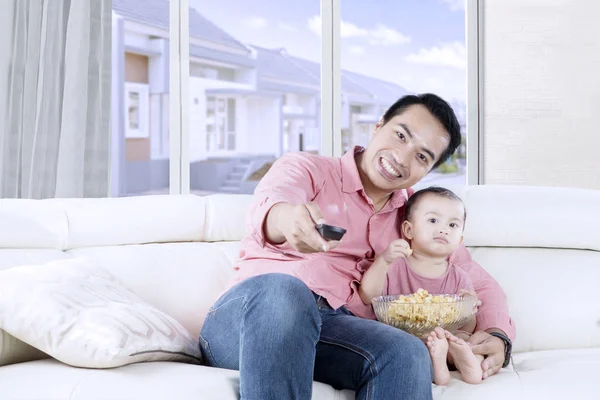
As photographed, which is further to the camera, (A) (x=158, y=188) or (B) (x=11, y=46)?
(A) (x=158, y=188)

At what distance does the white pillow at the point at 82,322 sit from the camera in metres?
1.38

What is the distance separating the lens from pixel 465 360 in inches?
62.4

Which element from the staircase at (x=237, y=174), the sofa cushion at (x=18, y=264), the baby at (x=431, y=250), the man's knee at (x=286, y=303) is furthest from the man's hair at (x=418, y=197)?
the staircase at (x=237, y=174)

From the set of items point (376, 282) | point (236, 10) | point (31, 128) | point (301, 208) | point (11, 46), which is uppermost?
point (236, 10)

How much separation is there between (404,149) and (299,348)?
2.21ft

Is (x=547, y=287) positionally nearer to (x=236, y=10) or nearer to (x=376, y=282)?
(x=376, y=282)

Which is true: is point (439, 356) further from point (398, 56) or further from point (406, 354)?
point (398, 56)

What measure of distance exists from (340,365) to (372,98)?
9.28 feet

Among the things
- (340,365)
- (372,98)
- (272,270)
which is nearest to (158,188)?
(372,98)

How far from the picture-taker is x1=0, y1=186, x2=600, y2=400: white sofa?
1.73 m

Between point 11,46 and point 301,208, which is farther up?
point 11,46

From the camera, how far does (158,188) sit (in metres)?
3.88

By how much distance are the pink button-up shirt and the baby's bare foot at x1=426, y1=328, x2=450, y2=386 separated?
0.71 ft

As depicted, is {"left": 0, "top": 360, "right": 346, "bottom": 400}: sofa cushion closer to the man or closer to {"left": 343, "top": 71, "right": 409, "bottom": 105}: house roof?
the man
